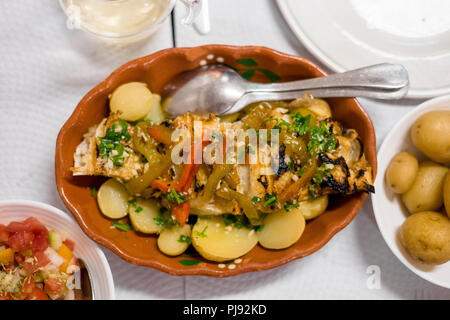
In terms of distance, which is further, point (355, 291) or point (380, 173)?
point (355, 291)

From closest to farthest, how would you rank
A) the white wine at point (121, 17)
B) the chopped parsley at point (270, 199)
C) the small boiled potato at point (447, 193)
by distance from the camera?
the chopped parsley at point (270, 199), the small boiled potato at point (447, 193), the white wine at point (121, 17)

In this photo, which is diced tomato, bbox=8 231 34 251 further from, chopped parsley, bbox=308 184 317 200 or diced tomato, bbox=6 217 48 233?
chopped parsley, bbox=308 184 317 200

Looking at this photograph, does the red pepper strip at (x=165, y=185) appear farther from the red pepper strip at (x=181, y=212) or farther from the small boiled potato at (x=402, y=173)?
the small boiled potato at (x=402, y=173)

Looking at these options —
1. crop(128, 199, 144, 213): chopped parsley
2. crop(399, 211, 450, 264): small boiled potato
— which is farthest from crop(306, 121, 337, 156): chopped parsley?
crop(128, 199, 144, 213): chopped parsley

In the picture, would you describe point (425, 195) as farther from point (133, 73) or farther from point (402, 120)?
point (133, 73)

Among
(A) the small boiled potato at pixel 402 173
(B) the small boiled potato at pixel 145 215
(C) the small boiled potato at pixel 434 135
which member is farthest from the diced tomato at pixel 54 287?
(C) the small boiled potato at pixel 434 135
